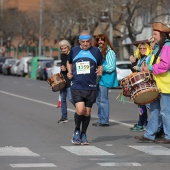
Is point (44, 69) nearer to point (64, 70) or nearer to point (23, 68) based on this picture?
point (23, 68)

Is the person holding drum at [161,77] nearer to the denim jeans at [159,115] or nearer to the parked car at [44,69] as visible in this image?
the denim jeans at [159,115]

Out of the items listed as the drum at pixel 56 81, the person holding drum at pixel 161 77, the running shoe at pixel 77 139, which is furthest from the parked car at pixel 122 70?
the running shoe at pixel 77 139

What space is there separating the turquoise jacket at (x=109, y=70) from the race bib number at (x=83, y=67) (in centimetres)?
294

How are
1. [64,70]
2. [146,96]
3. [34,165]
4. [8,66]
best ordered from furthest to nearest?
[8,66], [64,70], [146,96], [34,165]

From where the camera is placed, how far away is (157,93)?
11.3 meters

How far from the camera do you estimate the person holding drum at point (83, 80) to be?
11.3m

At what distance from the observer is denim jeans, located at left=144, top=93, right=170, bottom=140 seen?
37.7 ft

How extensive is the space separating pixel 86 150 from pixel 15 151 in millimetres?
1123

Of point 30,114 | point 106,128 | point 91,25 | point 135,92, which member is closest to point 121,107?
point 30,114

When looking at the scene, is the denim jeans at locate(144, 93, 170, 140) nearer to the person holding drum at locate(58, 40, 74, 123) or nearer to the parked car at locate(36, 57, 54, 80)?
the person holding drum at locate(58, 40, 74, 123)

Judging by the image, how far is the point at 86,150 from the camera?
35.1 ft

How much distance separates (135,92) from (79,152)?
5.32 ft

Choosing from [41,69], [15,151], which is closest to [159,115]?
[15,151]

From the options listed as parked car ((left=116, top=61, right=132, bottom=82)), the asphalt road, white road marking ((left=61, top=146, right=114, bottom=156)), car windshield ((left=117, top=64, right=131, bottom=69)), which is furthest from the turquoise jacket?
car windshield ((left=117, top=64, right=131, bottom=69))
